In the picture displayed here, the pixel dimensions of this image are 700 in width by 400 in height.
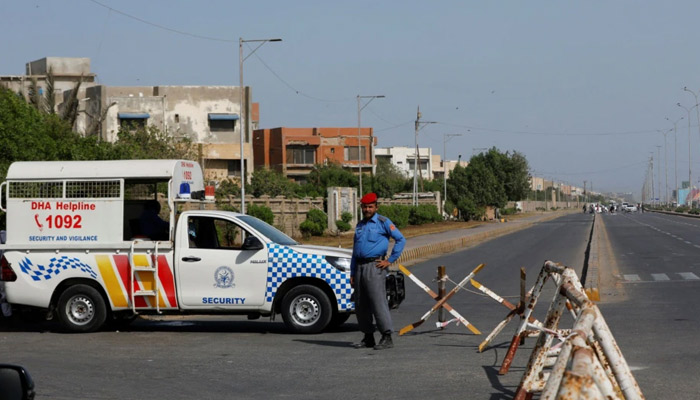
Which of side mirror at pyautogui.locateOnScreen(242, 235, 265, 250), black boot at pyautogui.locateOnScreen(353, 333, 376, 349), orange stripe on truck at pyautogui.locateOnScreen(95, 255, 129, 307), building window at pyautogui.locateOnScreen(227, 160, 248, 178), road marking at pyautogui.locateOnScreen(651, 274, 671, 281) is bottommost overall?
road marking at pyautogui.locateOnScreen(651, 274, 671, 281)

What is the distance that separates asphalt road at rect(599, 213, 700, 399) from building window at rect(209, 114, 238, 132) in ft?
191

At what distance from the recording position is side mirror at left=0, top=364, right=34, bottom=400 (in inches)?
160

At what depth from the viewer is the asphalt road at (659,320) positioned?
9.73 m

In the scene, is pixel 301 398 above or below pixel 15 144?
below

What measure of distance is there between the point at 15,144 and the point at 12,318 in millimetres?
8527

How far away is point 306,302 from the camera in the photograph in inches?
569

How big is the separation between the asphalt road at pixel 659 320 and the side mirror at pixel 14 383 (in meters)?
6.07

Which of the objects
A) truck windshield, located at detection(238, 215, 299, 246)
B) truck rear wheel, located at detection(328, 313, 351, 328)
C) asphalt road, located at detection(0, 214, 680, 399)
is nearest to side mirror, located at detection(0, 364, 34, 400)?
asphalt road, located at detection(0, 214, 680, 399)

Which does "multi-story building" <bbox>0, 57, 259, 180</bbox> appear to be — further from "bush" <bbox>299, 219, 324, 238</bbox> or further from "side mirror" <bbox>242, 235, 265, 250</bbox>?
"side mirror" <bbox>242, 235, 265, 250</bbox>

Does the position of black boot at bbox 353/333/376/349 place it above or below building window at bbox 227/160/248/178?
below

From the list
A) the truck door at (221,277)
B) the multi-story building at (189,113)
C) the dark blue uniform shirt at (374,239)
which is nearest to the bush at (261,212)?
the truck door at (221,277)

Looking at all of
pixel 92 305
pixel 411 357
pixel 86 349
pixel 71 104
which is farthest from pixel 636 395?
pixel 71 104

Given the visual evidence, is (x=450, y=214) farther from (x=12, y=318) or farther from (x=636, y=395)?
(x=636, y=395)

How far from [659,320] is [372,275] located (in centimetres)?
485
